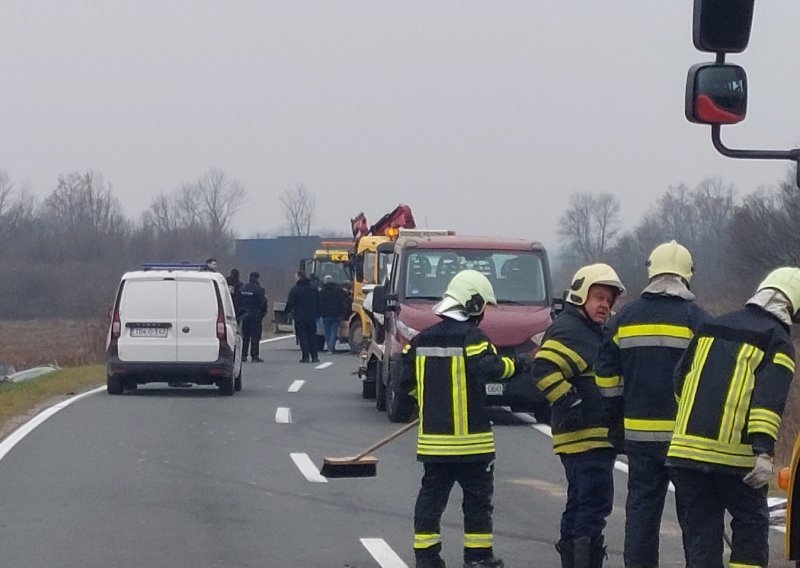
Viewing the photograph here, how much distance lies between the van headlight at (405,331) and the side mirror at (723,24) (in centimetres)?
930

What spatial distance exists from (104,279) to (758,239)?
4041cm

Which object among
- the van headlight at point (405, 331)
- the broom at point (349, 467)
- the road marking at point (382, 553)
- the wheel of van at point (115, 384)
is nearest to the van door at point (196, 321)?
the wheel of van at point (115, 384)

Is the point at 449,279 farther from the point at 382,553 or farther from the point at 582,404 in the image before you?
the point at 582,404

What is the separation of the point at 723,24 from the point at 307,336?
23.4 metres

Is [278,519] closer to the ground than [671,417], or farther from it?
closer to the ground

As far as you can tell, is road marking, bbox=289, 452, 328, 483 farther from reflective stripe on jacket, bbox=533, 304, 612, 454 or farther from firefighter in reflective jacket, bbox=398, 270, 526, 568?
reflective stripe on jacket, bbox=533, 304, 612, 454

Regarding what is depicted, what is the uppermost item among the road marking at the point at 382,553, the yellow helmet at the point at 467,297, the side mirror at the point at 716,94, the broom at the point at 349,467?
the side mirror at the point at 716,94

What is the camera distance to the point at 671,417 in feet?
25.6

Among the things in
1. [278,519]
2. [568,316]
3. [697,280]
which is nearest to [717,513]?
[568,316]

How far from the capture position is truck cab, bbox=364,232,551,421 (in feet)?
56.9

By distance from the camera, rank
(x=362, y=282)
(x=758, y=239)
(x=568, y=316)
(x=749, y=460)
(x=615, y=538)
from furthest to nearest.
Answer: (x=758, y=239), (x=362, y=282), (x=615, y=538), (x=568, y=316), (x=749, y=460)

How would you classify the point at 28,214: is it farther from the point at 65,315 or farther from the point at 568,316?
the point at 568,316

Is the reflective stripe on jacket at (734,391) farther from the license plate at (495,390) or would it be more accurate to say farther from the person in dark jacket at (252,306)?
the person in dark jacket at (252,306)

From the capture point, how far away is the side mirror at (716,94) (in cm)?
769
